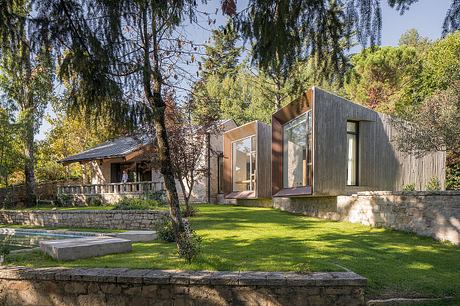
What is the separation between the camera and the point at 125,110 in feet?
15.6

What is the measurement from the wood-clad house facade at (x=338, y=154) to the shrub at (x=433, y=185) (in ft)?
0.35

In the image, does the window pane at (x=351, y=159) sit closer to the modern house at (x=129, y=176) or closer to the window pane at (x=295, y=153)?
the window pane at (x=295, y=153)

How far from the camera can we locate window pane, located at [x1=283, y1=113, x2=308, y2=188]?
45.2 ft

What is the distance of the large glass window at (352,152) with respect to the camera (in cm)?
1392

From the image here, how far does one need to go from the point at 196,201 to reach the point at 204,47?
15384 mm

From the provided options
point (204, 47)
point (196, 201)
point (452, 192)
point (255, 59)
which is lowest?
point (196, 201)

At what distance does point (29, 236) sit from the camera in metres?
12.4

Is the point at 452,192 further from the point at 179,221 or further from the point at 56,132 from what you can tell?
the point at 56,132

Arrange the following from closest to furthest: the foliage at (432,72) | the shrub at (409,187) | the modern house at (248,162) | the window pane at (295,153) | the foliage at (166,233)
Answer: the foliage at (166,233) < the shrub at (409,187) < the window pane at (295,153) < the modern house at (248,162) < the foliage at (432,72)

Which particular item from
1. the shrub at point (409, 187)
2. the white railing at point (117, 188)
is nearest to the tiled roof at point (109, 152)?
the white railing at point (117, 188)

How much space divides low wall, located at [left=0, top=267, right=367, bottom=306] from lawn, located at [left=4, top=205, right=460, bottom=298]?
0.53m

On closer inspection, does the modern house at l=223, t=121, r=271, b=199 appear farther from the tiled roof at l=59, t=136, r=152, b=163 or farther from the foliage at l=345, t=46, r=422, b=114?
the foliage at l=345, t=46, r=422, b=114

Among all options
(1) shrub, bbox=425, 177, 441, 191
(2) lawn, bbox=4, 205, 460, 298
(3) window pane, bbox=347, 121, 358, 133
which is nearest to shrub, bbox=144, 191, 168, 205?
(2) lawn, bbox=4, 205, 460, 298

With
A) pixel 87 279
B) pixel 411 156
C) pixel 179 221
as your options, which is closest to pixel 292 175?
pixel 411 156
